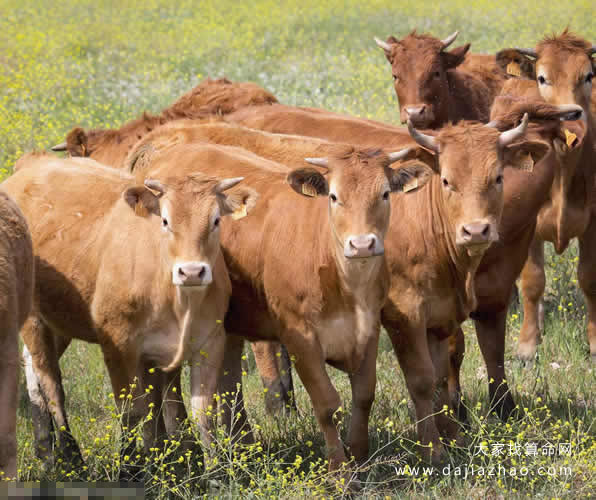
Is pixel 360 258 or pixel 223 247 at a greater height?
pixel 360 258

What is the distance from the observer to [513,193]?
707cm

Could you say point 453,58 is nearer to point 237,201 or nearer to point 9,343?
point 237,201

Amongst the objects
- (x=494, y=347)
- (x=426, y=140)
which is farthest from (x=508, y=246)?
(x=426, y=140)

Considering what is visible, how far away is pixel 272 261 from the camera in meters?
6.07

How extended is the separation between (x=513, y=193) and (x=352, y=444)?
235 centimetres

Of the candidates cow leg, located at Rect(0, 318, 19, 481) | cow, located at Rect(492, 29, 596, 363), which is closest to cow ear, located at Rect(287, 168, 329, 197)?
cow leg, located at Rect(0, 318, 19, 481)

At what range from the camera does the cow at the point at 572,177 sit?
813 centimetres

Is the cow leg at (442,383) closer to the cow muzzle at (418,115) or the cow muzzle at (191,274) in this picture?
the cow muzzle at (191,274)

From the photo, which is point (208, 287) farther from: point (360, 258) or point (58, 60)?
point (58, 60)

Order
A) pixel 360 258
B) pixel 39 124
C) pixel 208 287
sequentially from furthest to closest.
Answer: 1. pixel 39 124
2. pixel 208 287
3. pixel 360 258

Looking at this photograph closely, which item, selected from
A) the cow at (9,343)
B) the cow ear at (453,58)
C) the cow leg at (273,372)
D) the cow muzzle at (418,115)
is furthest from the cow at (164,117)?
the cow at (9,343)

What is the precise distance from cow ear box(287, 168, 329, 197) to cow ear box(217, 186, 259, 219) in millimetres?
261

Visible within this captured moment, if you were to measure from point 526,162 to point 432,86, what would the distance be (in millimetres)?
3155

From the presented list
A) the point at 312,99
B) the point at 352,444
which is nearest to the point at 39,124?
the point at 312,99
